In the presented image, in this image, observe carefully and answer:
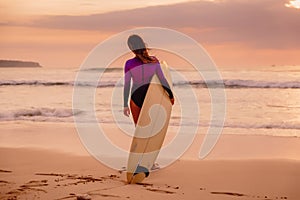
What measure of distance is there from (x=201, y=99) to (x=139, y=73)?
6.88 metres

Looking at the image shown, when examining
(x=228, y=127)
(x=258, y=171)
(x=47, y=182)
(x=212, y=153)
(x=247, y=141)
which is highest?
(x=228, y=127)

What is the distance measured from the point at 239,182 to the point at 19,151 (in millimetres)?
2618

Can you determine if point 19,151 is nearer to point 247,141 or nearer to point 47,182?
point 47,182

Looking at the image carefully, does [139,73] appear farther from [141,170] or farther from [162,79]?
[141,170]

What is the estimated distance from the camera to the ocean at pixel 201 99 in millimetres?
7562

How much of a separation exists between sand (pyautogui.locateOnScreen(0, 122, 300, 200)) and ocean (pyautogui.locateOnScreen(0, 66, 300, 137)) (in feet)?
4.21

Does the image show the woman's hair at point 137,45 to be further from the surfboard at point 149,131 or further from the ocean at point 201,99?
the ocean at point 201,99

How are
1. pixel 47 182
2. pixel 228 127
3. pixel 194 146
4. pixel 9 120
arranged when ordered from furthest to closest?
pixel 9 120
pixel 228 127
pixel 194 146
pixel 47 182

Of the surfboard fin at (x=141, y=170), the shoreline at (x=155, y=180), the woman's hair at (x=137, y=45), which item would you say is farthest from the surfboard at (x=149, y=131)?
the woman's hair at (x=137, y=45)

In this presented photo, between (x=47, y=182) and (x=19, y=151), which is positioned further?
(x=19, y=151)

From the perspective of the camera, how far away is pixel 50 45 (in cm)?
611

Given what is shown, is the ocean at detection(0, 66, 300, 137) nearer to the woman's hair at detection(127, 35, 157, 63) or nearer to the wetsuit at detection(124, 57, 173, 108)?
the wetsuit at detection(124, 57, 173, 108)

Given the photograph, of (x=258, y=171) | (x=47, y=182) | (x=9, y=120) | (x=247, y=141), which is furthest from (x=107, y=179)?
(x=9, y=120)

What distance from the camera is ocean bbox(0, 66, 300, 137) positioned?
7.56 metres
